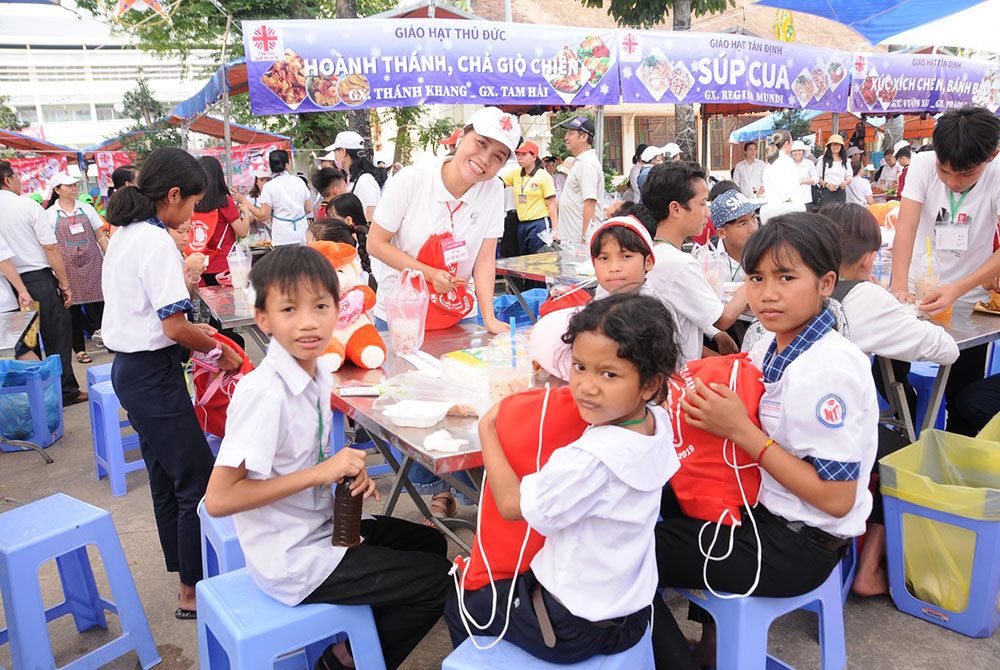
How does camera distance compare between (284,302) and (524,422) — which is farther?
(284,302)

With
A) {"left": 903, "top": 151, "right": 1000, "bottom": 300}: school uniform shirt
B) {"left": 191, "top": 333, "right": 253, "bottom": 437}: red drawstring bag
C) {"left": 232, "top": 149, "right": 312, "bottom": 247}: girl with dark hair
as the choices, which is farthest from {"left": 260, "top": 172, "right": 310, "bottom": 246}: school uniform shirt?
{"left": 903, "top": 151, "right": 1000, "bottom": 300}: school uniform shirt

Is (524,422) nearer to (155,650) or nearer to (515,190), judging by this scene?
(155,650)

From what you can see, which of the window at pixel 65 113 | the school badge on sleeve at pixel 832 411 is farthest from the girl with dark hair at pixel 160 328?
the window at pixel 65 113

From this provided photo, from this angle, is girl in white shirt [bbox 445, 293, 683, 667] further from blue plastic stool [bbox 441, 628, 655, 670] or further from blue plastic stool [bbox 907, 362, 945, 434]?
blue plastic stool [bbox 907, 362, 945, 434]

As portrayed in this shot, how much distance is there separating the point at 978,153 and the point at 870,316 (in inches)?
42.0

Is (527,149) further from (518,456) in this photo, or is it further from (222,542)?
(518,456)

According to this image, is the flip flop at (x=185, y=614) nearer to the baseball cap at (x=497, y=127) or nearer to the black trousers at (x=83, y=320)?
the baseball cap at (x=497, y=127)

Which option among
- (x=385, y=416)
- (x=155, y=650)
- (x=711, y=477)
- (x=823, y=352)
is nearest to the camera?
(x=823, y=352)

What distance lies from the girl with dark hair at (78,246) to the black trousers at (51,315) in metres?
1.00

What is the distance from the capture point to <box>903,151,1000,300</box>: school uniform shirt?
3.11 metres

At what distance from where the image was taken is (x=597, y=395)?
1.37 m

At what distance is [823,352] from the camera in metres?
1.65

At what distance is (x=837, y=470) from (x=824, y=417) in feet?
0.43

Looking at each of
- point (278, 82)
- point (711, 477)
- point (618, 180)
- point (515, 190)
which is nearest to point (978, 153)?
point (711, 477)
